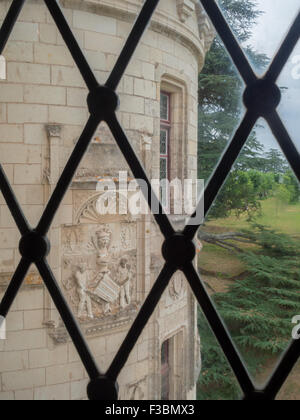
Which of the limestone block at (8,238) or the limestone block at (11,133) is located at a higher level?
the limestone block at (11,133)

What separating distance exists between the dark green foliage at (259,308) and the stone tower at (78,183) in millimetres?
639

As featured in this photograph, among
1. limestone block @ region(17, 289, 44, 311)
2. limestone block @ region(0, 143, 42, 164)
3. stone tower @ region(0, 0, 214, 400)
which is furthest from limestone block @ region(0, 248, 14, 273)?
limestone block @ region(0, 143, 42, 164)

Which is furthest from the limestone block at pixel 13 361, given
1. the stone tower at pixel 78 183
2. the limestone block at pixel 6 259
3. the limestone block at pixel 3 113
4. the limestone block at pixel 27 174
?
the limestone block at pixel 3 113

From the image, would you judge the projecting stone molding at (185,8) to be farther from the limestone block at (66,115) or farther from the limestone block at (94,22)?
the limestone block at (66,115)

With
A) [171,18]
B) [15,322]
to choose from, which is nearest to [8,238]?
[15,322]

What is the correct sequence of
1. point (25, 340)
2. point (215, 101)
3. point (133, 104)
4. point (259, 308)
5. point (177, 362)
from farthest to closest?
point (259, 308)
point (177, 362)
point (215, 101)
point (133, 104)
point (25, 340)

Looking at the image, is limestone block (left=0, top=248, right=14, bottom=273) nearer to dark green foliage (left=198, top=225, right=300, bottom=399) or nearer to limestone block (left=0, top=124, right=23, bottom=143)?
limestone block (left=0, top=124, right=23, bottom=143)

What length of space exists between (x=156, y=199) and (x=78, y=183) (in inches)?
68.7

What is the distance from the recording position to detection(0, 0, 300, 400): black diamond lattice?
0.25 m

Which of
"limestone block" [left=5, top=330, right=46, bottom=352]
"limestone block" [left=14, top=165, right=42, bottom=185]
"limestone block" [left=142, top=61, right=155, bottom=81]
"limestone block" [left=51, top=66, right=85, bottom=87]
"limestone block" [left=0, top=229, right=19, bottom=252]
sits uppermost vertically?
"limestone block" [left=142, top=61, right=155, bottom=81]

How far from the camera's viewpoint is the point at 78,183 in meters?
1.98

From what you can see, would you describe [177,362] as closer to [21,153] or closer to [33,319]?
[33,319]

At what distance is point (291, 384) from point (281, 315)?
0.85 metres

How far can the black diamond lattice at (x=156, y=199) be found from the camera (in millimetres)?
247
